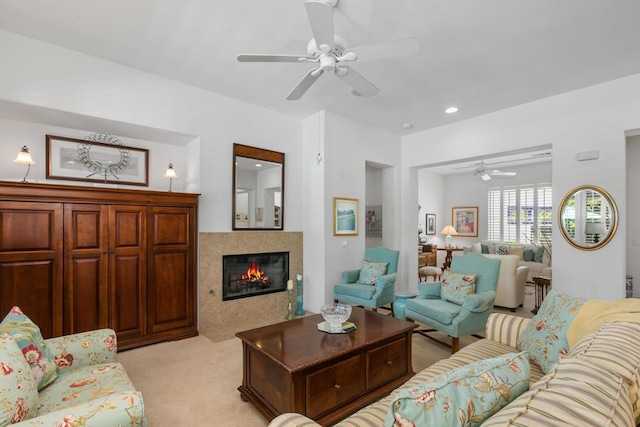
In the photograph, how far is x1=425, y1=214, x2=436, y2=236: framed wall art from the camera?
30.3 ft

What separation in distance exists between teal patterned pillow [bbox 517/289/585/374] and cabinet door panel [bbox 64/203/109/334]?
12.3ft

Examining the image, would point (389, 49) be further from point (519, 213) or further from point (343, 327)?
point (519, 213)

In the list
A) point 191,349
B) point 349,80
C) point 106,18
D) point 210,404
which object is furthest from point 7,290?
point 349,80

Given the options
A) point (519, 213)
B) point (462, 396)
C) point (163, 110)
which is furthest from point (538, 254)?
point (163, 110)

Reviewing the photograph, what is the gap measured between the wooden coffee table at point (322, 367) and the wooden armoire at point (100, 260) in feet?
5.48

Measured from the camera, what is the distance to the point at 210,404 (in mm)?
2373

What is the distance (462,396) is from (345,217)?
4066 mm

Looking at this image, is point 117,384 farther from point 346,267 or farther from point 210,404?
point 346,267

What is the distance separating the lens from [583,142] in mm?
3834

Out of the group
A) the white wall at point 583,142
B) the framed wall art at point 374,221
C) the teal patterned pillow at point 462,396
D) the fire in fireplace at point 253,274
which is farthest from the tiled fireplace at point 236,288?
the white wall at point 583,142

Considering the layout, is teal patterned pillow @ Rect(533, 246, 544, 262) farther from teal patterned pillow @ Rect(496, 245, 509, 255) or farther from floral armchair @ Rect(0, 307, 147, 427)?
floral armchair @ Rect(0, 307, 147, 427)

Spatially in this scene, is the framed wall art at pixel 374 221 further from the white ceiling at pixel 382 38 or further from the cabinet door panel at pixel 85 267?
the cabinet door panel at pixel 85 267

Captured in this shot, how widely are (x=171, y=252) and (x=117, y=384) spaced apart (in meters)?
2.02

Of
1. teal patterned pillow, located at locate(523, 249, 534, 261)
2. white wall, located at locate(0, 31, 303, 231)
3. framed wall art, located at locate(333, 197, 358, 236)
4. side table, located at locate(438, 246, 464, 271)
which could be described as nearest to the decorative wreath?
white wall, located at locate(0, 31, 303, 231)
